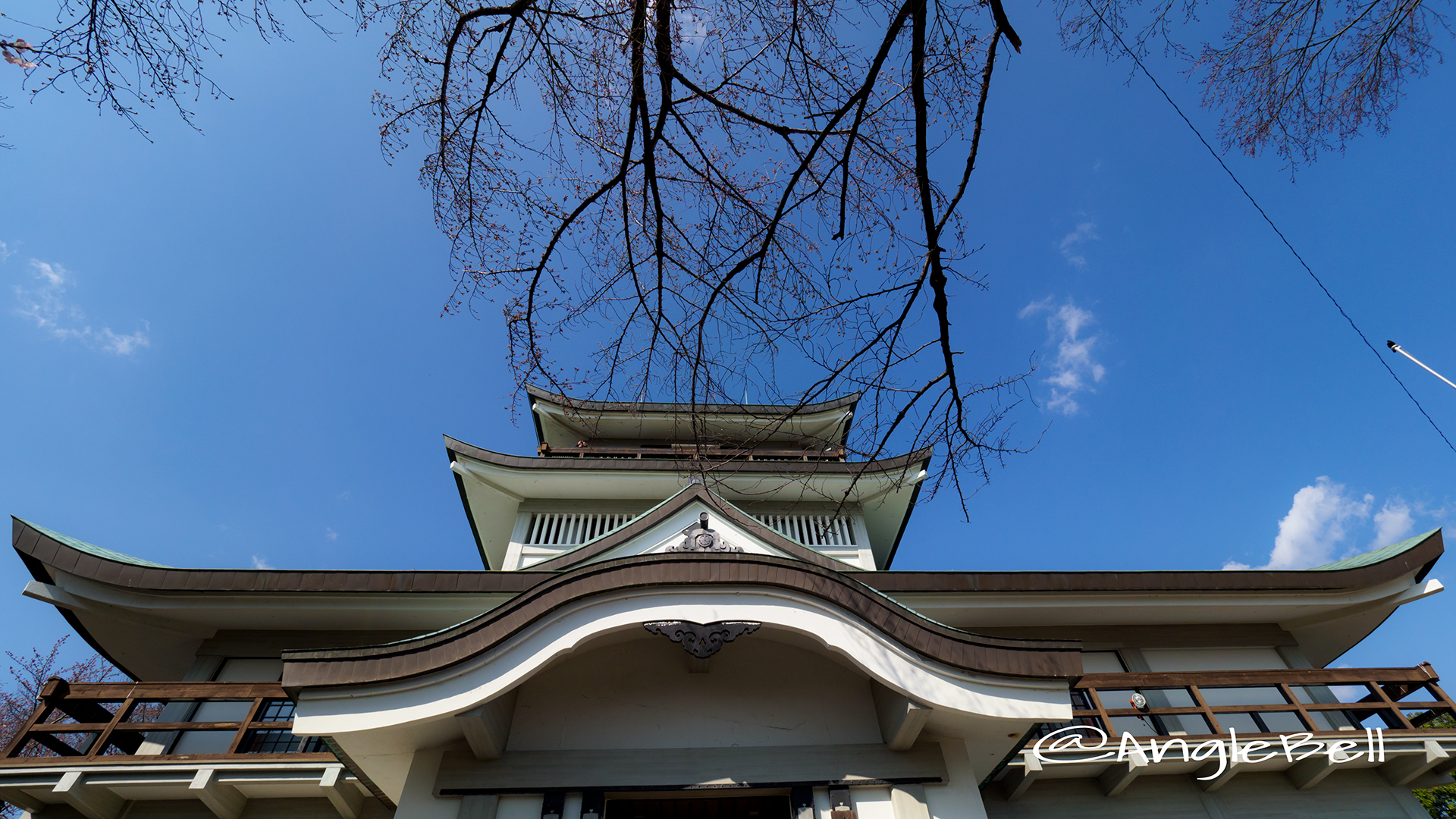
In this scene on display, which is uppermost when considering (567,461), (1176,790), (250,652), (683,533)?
(567,461)

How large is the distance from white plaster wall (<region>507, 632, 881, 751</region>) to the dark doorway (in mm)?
908

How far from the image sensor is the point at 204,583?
671 centimetres

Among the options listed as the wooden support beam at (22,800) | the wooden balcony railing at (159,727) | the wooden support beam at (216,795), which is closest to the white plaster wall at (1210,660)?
the wooden balcony railing at (159,727)

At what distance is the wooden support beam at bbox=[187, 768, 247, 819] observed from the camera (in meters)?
5.35

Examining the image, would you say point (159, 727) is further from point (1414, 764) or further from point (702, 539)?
point (1414, 764)

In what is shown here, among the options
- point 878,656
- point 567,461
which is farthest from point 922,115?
point 567,461

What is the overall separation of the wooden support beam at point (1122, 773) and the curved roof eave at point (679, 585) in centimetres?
147

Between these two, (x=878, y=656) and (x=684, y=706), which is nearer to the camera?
(x=878, y=656)

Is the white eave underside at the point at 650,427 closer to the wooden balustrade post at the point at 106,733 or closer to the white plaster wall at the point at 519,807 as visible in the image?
the wooden balustrade post at the point at 106,733

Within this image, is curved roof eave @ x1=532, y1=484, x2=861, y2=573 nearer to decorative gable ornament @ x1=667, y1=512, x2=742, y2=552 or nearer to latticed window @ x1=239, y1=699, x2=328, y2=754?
decorative gable ornament @ x1=667, y1=512, x2=742, y2=552

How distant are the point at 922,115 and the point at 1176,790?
22.5ft

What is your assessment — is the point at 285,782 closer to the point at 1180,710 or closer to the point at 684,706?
the point at 684,706

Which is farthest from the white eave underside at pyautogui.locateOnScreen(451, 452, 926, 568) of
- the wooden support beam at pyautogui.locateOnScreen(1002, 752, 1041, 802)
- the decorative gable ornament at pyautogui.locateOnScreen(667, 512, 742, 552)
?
the wooden support beam at pyautogui.locateOnScreen(1002, 752, 1041, 802)

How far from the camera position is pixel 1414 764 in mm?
6219
